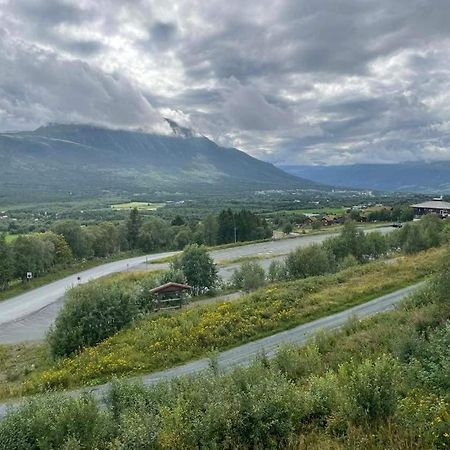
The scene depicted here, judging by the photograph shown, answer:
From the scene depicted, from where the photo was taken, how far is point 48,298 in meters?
63.5

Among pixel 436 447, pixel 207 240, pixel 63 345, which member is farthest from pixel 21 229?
pixel 436 447

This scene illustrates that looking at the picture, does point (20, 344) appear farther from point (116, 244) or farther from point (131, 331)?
point (116, 244)

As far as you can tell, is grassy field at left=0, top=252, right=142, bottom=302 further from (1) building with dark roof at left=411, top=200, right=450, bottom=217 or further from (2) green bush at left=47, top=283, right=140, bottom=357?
(1) building with dark roof at left=411, top=200, right=450, bottom=217

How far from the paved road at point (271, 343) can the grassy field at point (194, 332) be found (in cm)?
86

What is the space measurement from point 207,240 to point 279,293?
248 ft

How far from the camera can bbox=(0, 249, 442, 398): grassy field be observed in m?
24.3

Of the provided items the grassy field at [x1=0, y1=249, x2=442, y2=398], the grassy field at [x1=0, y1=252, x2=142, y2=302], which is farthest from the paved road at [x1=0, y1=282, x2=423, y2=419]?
the grassy field at [x1=0, y1=252, x2=142, y2=302]

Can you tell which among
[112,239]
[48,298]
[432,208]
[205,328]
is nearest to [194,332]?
[205,328]

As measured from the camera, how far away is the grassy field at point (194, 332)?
2431cm

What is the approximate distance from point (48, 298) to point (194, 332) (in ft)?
139

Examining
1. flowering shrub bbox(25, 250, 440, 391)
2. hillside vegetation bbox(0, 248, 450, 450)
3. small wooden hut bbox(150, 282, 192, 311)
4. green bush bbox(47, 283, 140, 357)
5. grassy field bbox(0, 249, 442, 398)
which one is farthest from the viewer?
small wooden hut bbox(150, 282, 192, 311)

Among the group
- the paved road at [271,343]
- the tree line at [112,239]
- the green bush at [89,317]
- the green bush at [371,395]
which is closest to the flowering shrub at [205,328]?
the paved road at [271,343]

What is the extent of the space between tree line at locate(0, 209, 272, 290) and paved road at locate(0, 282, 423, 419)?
2129 inches

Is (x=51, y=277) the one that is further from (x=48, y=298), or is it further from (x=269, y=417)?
(x=269, y=417)
